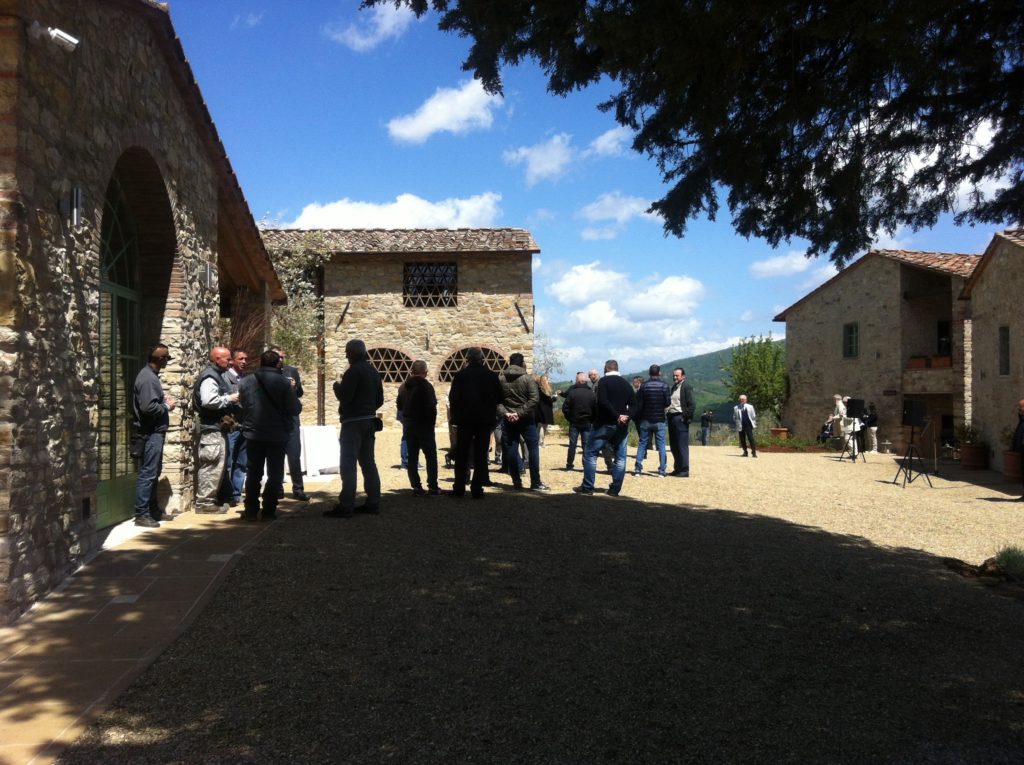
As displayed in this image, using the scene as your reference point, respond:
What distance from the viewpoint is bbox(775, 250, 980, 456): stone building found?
21.1 metres

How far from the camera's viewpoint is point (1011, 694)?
363cm

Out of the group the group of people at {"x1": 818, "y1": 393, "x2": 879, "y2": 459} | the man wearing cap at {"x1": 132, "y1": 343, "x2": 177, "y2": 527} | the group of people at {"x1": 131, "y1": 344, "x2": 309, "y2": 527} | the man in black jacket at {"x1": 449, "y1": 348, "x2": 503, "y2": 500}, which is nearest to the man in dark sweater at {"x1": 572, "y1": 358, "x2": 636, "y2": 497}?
the man in black jacket at {"x1": 449, "y1": 348, "x2": 503, "y2": 500}

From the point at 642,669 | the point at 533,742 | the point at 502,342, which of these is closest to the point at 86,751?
the point at 533,742

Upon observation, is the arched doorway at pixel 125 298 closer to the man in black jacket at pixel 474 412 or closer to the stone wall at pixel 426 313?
the man in black jacket at pixel 474 412

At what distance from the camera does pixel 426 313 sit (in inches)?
909

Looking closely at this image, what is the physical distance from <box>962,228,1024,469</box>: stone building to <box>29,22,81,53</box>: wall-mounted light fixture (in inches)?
584

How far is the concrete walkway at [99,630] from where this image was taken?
3154 millimetres

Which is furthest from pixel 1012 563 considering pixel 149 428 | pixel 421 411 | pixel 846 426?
pixel 846 426

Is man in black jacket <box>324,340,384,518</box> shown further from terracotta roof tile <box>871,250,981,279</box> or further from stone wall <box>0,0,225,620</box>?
terracotta roof tile <box>871,250,981,279</box>

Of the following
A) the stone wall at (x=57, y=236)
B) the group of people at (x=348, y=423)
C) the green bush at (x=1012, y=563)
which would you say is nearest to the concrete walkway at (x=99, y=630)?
the stone wall at (x=57, y=236)

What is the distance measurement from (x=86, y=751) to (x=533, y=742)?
1.67m

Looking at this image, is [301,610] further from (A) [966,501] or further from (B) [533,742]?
(A) [966,501]

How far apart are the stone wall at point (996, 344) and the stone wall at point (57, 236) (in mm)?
14735

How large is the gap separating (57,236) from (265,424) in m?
2.49
